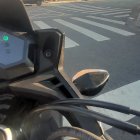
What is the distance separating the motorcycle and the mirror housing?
0.39 feet

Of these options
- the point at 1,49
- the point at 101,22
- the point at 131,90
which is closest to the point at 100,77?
the point at 1,49

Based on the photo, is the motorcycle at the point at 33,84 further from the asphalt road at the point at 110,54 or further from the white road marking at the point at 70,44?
the white road marking at the point at 70,44

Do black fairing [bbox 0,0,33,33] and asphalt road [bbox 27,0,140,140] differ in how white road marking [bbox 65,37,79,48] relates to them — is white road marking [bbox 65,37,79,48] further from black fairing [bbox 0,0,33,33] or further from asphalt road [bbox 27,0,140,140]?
black fairing [bbox 0,0,33,33]

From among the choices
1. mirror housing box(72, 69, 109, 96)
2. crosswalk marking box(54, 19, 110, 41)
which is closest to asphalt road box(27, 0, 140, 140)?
crosswalk marking box(54, 19, 110, 41)

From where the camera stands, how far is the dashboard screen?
204cm

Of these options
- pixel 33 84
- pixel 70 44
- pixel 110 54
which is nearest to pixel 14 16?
pixel 33 84

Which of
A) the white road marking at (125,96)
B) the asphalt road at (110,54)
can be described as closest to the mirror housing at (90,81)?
the asphalt road at (110,54)

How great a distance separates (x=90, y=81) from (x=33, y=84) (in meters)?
0.41

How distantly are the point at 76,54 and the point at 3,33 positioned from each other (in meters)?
6.85

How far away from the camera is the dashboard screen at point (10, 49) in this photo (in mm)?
2039

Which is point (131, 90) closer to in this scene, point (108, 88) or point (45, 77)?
point (108, 88)

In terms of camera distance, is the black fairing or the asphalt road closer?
the black fairing

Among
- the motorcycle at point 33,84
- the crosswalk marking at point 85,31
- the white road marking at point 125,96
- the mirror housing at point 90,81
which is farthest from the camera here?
the crosswalk marking at point 85,31

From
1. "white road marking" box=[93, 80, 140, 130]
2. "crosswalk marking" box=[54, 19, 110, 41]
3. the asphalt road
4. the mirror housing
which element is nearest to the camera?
the mirror housing
